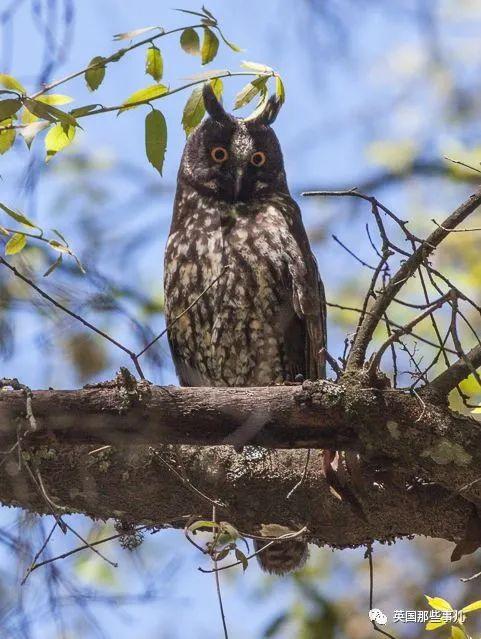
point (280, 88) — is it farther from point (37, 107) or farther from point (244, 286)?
point (244, 286)

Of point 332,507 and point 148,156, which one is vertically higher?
point 148,156

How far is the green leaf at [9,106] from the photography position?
2.25 m

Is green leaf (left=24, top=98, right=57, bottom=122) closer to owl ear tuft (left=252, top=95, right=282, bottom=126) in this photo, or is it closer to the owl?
the owl

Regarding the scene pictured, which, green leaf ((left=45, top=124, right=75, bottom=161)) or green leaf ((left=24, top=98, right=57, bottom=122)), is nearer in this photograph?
green leaf ((left=24, top=98, right=57, bottom=122))

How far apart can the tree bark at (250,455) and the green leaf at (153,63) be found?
853 mm

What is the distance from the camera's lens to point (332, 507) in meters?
3.14

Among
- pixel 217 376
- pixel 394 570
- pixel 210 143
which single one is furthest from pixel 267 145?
pixel 394 570

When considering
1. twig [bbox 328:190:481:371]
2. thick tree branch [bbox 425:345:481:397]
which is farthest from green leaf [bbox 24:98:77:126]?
thick tree branch [bbox 425:345:481:397]

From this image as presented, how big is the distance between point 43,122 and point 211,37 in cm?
51

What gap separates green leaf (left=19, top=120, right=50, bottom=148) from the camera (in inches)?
94.0

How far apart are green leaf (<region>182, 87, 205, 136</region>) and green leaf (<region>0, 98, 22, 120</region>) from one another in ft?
1.70

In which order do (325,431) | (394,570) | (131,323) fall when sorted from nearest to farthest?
(325,431)
(131,323)
(394,570)

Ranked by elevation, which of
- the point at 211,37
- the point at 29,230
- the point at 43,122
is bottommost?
the point at 29,230

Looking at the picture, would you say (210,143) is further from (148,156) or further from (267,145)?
(148,156)
